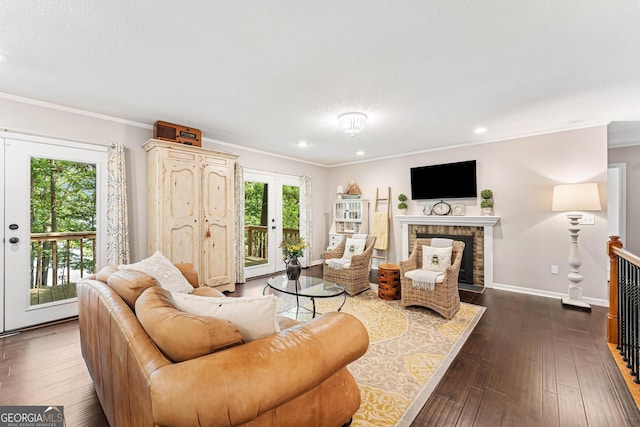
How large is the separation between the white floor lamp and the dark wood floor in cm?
73

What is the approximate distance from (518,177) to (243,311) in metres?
4.83

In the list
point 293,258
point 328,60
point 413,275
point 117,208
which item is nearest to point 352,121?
point 328,60

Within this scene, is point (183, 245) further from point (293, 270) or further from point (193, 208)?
point (293, 270)

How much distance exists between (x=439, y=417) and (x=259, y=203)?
4621 mm

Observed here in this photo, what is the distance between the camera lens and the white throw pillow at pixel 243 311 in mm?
1283

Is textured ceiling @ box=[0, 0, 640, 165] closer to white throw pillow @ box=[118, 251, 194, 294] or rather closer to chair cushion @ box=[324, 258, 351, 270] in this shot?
white throw pillow @ box=[118, 251, 194, 294]

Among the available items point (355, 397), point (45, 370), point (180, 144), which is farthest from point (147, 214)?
point (355, 397)

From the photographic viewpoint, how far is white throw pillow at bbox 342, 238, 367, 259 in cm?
459

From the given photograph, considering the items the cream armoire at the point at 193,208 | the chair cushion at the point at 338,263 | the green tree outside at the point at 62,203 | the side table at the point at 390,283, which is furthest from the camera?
the chair cushion at the point at 338,263

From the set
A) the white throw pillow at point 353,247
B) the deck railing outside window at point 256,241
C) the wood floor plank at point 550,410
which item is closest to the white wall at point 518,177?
the deck railing outside window at point 256,241

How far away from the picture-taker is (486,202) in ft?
15.2

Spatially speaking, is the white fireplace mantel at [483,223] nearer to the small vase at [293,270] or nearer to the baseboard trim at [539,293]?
the baseboard trim at [539,293]

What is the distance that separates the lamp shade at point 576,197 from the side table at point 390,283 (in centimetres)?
236

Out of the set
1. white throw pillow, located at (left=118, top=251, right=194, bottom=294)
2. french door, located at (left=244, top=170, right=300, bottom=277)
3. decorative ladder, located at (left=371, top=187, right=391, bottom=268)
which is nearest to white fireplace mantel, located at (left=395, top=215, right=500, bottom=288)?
decorative ladder, located at (left=371, top=187, right=391, bottom=268)
